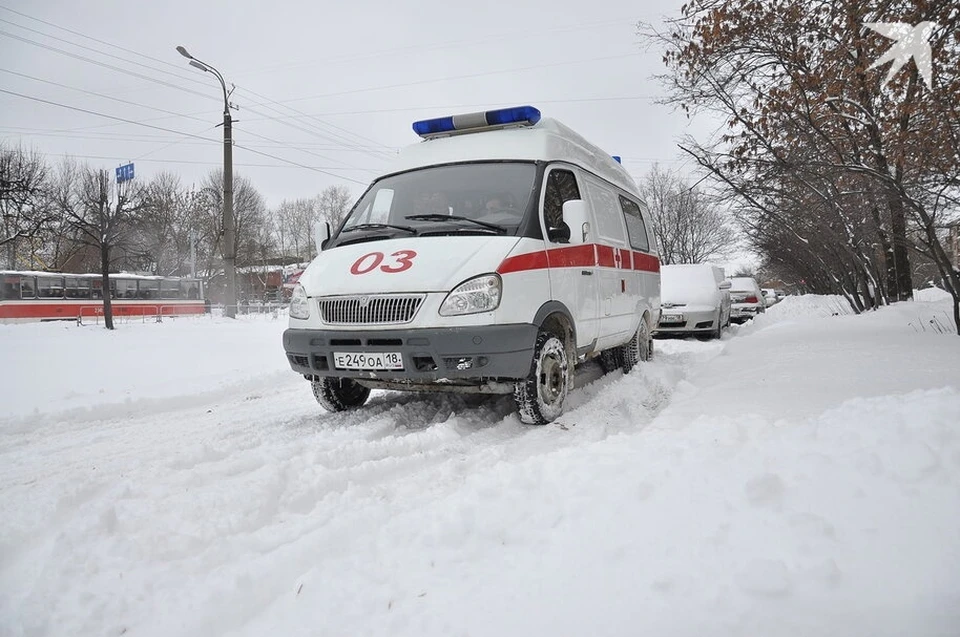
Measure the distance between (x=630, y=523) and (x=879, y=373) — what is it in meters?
3.21

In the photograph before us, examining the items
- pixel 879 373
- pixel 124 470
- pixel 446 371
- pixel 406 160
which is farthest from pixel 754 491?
pixel 406 160

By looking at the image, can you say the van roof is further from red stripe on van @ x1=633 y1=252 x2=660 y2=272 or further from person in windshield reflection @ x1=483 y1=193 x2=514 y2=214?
red stripe on van @ x1=633 y1=252 x2=660 y2=272

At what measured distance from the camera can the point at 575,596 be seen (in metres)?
1.78

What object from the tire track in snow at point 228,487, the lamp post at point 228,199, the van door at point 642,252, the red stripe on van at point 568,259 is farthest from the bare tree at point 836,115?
the lamp post at point 228,199

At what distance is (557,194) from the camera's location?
4711 millimetres

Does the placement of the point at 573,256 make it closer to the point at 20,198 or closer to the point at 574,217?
the point at 574,217

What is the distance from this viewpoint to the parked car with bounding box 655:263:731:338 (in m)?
10.6

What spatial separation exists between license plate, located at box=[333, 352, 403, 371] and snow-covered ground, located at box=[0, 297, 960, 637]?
0.46 meters

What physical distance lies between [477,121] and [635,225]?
272 centimetres

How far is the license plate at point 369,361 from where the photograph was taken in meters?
3.80

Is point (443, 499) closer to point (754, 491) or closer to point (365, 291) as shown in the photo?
point (754, 491)

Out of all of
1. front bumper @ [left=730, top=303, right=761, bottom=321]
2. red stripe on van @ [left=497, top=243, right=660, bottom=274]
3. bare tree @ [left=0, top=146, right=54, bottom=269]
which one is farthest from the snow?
bare tree @ [left=0, top=146, right=54, bottom=269]

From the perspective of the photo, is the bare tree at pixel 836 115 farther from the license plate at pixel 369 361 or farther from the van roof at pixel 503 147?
the license plate at pixel 369 361

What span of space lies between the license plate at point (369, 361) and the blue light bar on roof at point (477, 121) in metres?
2.56
